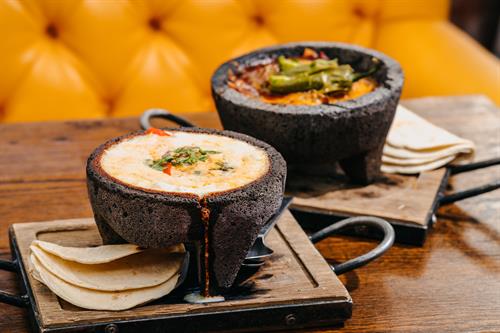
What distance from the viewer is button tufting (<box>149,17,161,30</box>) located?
7.48 feet

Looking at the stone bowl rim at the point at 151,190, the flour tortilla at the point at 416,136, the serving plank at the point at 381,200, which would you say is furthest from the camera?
the flour tortilla at the point at 416,136

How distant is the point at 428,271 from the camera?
1180 mm

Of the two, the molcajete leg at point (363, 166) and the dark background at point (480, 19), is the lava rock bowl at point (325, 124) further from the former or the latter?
the dark background at point (480, 19)

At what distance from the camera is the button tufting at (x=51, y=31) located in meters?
2.21

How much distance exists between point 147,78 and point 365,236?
1.18 m

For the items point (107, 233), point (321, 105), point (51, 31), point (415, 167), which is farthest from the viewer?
point (51, 31)

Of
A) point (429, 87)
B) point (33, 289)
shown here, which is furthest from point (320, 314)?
point (429, 87)

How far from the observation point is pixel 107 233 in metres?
1.04

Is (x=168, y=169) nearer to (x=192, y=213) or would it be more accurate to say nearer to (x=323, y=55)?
(x=192, y=213)

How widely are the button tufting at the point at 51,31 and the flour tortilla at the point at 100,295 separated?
4.48 ft

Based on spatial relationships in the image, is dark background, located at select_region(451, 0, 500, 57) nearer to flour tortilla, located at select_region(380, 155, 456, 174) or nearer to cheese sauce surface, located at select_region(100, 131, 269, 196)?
flour tortilla, located at select_region(380, 155, 456, 174)

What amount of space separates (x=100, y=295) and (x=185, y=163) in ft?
0.65

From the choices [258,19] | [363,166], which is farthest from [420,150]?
[258,19]

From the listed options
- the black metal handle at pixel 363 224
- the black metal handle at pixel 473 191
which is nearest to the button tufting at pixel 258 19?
the black metal handle at pixel 473 191
